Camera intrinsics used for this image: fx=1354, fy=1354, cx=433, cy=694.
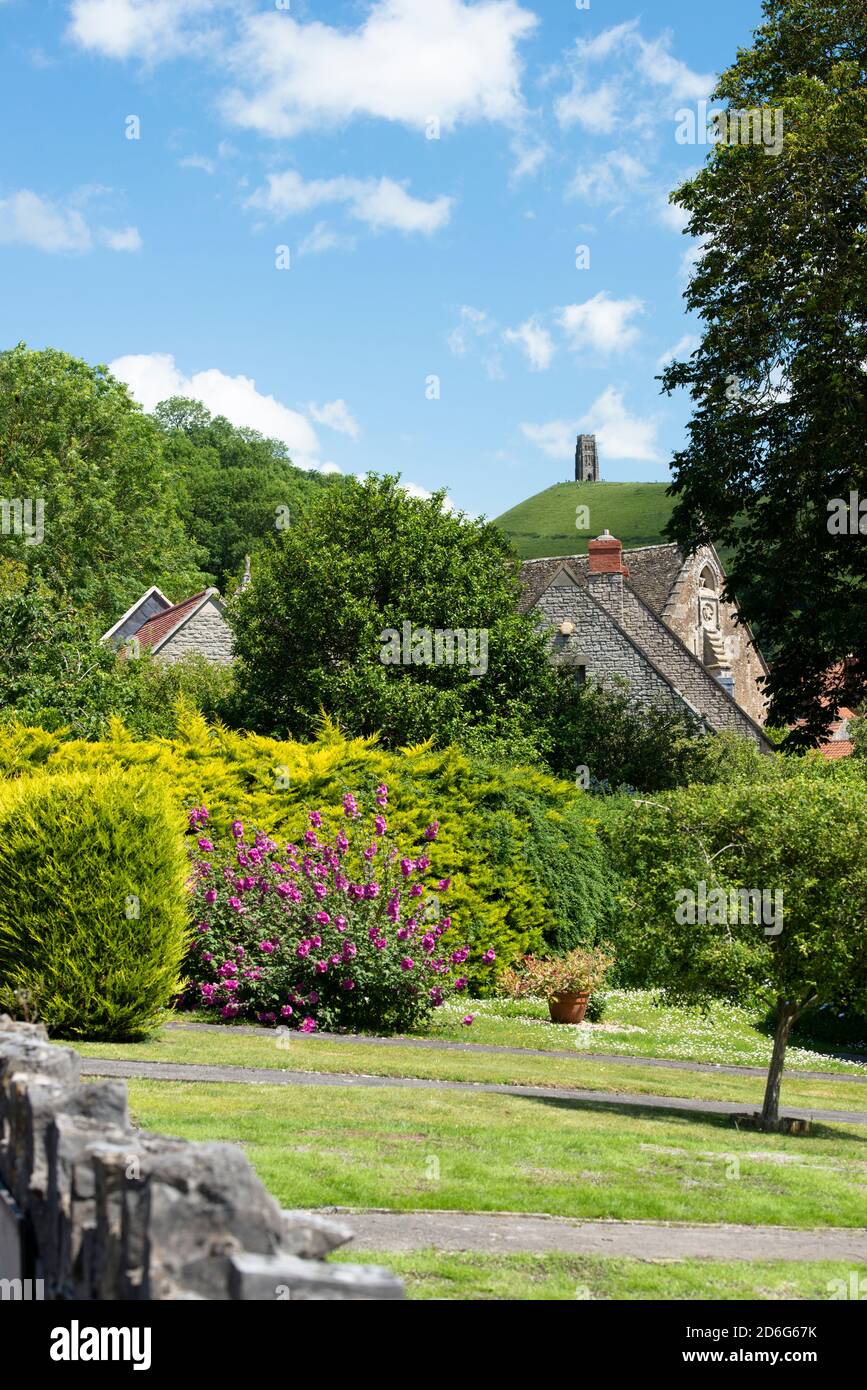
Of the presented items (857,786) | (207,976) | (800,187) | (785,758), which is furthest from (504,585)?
(857,786)

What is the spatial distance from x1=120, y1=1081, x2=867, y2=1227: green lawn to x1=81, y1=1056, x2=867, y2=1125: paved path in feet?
1.35

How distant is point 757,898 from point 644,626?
3471 centimetres

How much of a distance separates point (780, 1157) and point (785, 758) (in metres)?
21.6

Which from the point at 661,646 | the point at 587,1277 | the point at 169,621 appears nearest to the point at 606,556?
the point at 661,646

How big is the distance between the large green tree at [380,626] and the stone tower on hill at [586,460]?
14047cm

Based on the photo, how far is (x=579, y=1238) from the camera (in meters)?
6.83

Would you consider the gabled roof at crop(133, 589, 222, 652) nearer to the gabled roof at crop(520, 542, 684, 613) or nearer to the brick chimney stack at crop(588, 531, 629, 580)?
the gabled roof at crop(520, 542, 684, 613)

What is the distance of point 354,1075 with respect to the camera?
12.5m

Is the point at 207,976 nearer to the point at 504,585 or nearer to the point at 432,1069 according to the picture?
the point at 432,1069

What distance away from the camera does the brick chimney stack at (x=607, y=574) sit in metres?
46.1

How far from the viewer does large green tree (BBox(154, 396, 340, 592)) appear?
3612 inches

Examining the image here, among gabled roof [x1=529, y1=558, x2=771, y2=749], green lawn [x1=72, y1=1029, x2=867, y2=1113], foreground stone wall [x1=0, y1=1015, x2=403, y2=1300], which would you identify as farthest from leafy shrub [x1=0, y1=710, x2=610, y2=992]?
gabled roof [x1=529, y1=558, x2=771, y2=749]

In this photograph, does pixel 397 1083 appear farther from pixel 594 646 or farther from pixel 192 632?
pixel 192 632

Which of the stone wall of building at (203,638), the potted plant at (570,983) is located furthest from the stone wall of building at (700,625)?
the potted plant at (570,983)
